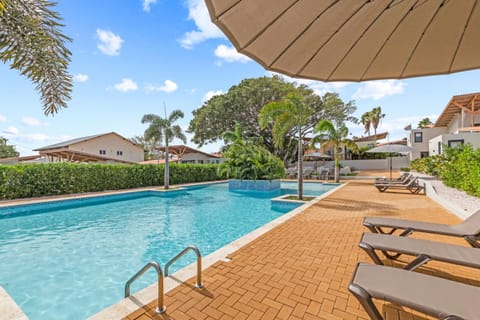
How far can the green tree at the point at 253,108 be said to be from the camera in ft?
88.0

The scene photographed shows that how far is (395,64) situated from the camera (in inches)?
98.3

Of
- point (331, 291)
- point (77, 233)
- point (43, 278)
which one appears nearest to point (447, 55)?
point (331, 291)

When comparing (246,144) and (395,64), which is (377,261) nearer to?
(395,64)

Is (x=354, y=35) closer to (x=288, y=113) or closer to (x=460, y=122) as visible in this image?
(x=288, y=113)

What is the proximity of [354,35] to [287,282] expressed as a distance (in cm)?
299

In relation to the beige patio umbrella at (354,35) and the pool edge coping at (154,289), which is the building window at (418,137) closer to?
the pool edge coping at (154,289)

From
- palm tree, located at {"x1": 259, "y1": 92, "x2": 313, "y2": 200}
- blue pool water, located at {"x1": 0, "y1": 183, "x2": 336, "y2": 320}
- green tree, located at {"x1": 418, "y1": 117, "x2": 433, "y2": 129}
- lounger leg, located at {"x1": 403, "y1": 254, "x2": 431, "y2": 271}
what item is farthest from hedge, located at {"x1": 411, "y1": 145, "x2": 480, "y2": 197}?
green tree, located at {"x1": 418, "y1": 117, "x2": 433, "y2": 129}

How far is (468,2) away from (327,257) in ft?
11.7

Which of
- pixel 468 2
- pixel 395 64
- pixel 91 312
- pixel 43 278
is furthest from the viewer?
pixel 43 278

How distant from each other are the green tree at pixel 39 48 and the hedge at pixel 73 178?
10914 mm

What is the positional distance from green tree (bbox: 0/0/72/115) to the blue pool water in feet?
9.58

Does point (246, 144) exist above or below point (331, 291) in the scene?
above

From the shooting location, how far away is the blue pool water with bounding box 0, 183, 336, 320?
144 inches

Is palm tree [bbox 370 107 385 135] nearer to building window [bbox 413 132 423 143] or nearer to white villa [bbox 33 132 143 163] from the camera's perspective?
building window [bbox 413 132 423 143]
